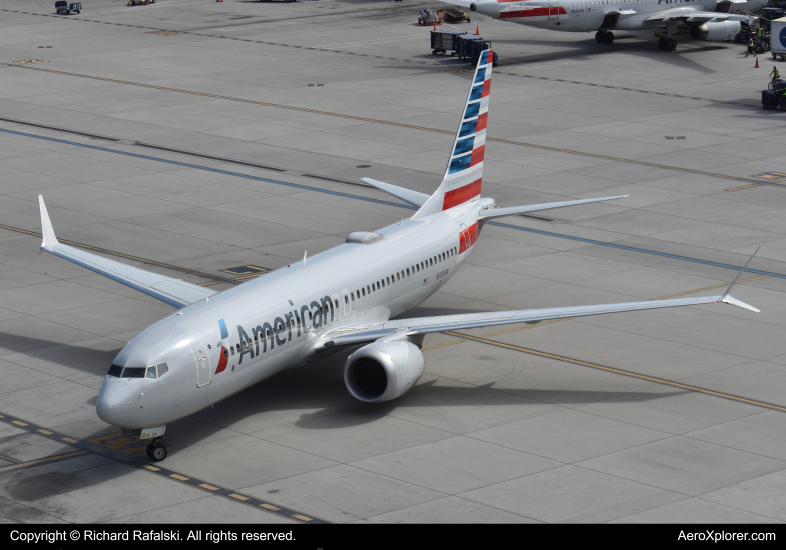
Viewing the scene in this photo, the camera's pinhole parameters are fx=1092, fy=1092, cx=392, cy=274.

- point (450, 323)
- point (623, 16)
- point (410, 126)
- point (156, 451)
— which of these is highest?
point (623, 16)

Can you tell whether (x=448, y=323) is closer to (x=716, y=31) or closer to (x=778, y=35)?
(x=778, y=35)

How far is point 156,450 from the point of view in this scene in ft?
92.9

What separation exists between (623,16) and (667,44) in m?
4.47

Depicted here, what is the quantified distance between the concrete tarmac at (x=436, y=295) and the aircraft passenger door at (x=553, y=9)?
3.70 metres

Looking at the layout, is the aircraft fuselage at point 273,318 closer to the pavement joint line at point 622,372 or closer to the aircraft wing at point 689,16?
the pavement joint line at point 622,372

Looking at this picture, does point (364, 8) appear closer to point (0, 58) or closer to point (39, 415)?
point (0, 58)

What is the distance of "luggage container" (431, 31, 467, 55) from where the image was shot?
93250 millimetres

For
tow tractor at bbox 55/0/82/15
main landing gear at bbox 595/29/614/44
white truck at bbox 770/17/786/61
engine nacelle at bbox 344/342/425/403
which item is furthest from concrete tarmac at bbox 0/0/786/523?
tow tractor at bbox 55/0/82/15

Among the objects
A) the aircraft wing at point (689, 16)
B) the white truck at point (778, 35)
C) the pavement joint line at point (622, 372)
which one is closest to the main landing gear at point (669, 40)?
the aircraft wing at point (689, 16)

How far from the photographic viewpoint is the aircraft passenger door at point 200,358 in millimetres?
28109

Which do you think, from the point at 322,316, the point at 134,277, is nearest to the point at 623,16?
the point at 134,277

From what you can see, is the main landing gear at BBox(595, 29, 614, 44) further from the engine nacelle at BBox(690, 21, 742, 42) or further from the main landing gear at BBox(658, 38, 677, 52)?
the engine nacelle at BBox(690, 21, 742, 42)

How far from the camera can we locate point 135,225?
50875 mm

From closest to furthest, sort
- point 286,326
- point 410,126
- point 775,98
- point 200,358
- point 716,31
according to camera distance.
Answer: point 200,358, point 286,326, point 410,126, point 775,98, point 716,31
